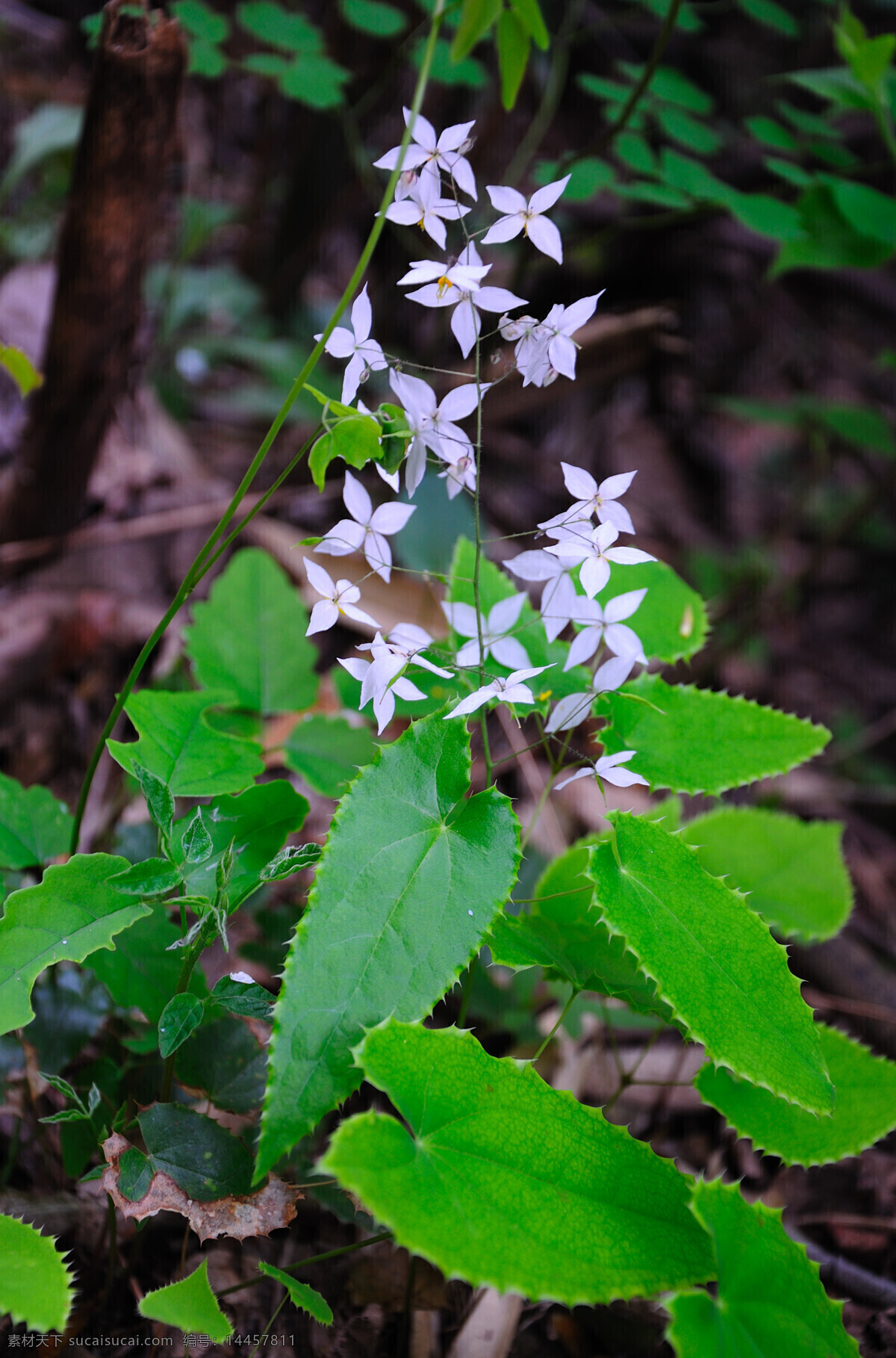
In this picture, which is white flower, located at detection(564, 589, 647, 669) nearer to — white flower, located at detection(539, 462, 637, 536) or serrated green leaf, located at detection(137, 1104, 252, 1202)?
white flower, located at detection(539, 462, 637, 536)

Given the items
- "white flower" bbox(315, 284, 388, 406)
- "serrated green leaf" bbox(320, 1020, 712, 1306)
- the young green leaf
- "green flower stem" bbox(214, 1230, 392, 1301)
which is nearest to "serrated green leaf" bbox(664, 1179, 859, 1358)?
"serrated green leaf" bbox(320, 1020, 712, 1306)

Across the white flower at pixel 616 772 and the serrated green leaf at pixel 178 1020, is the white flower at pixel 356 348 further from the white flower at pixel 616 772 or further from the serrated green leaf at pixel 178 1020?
the serrated green leaf at pixel 178 1020

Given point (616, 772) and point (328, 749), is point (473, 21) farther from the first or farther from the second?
point (328, 749)

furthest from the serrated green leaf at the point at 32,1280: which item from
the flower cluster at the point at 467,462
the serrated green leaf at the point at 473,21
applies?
the serrated green leaf at the point at 473,21

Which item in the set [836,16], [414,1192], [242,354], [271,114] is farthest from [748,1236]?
[836,16]

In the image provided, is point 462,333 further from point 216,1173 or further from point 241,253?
point 241,253

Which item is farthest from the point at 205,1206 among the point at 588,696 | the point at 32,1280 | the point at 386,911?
the point at 588,696
